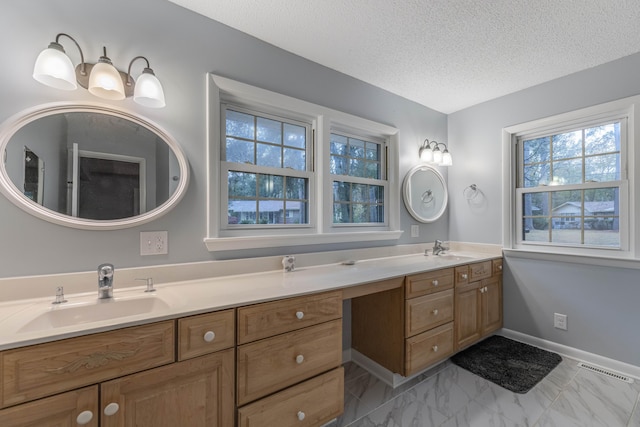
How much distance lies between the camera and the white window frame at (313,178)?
165 cm

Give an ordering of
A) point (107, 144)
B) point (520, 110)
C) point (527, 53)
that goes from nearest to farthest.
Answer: point (107, 144), point (527, 53), point (520, 110)

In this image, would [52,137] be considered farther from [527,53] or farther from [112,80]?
[527,53]

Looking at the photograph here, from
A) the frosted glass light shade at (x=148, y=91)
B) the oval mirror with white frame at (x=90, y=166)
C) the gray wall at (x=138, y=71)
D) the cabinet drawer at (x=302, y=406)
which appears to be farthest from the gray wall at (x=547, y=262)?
the frosted glass light shade at (x=148, y=91)

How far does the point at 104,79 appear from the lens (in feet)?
4.14

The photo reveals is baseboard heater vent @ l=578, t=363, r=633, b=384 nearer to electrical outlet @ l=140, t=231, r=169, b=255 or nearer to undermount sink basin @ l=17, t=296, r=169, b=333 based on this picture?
undermount sink basin @ l=17, t=296, r=169, b=333

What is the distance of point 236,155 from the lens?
6.00 feet

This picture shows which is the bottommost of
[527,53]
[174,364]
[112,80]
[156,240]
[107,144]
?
[174,364]

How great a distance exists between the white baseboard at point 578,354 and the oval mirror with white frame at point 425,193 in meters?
1.30

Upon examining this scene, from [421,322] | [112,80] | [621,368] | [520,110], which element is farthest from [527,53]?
[112,80]

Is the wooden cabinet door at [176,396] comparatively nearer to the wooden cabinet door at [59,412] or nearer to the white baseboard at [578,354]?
the wooden cabinet door at [59,412]

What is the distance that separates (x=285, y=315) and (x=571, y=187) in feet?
8.56

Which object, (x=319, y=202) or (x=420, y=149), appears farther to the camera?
(x=420, y=149)

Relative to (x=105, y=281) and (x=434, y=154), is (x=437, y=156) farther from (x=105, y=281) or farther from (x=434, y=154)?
(x=105, y=281)

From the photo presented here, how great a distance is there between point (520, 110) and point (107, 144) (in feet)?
10.7
